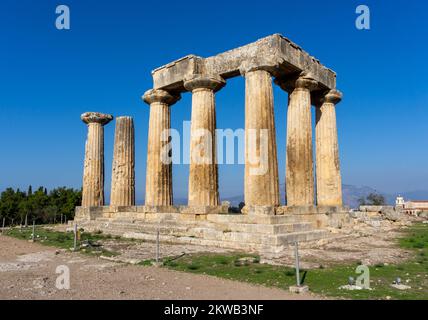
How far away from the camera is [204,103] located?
21781 millimetres

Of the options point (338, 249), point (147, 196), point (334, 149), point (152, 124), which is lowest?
point (338, 249)

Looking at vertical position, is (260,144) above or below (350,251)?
above

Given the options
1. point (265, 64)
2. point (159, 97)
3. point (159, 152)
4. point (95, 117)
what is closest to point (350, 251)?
point (265, 64)

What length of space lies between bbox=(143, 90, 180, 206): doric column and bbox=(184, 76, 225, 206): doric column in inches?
153

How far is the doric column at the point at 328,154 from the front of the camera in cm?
2411

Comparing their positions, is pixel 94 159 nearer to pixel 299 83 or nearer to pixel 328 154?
pixel 299 83

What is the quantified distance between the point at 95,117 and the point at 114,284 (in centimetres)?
2293

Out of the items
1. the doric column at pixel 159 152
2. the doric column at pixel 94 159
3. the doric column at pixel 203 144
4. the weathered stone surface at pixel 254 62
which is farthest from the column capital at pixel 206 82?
the doric column at pixel 94 159

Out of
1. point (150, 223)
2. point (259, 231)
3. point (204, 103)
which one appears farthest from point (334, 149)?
point (150, 223)

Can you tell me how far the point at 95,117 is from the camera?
30281 millimetres

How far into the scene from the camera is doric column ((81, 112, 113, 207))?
29.8 metres

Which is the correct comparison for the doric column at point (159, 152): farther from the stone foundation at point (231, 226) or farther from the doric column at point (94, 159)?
the doric column at point (94, 159)
